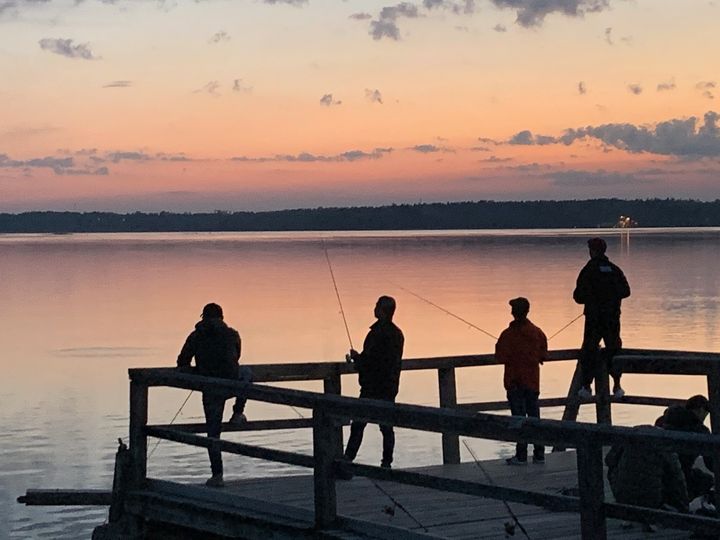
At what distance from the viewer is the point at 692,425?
24.5ft

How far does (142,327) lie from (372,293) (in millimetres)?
24563

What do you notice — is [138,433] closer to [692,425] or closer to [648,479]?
[648,479]

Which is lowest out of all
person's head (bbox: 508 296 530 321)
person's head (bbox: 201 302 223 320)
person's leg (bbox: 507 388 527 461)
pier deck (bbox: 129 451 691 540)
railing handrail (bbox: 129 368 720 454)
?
pier deck (bbox: 129 451 691 540)

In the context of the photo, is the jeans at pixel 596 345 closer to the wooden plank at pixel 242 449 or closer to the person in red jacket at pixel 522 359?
the person in red jacket at pixel 522 359

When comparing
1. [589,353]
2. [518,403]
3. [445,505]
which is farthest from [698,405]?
[589,353]

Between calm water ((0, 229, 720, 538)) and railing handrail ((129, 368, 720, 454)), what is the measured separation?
883 cm

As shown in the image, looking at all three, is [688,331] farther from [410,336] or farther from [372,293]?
[372,293]

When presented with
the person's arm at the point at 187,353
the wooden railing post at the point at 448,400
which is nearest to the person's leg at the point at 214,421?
the person's arm at the point at 187,353

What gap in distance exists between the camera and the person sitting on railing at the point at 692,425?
24.5 feet

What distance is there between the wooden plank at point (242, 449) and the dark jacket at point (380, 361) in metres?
1.74

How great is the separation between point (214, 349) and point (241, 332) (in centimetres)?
3898

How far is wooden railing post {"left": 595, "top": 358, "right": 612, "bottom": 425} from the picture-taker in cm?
1166

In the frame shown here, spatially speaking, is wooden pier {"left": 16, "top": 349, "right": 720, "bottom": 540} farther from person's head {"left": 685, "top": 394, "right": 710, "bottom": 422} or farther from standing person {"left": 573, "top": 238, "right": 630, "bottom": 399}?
person's head {"left": 685, "top": 394, "right": 710, "bottom": 422}

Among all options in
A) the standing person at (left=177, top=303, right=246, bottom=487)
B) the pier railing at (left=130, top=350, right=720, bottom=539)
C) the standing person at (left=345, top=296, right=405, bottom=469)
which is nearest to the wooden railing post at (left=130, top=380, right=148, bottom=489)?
the pier railing at (left=130, top=350, right=720, bottom=539)
